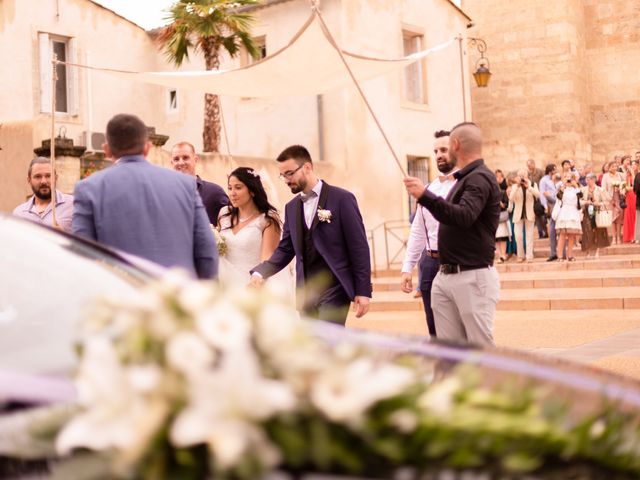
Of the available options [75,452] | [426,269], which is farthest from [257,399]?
[426,269]

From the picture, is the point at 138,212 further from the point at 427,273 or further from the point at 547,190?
the point at 547,190

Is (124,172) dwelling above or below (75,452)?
above

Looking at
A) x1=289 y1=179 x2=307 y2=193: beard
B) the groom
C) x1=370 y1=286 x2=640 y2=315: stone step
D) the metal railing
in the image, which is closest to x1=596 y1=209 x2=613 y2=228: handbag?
x1=370 y1=286 x2=640 y2=315: stone step

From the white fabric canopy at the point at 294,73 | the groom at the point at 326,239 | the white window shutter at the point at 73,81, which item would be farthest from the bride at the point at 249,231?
the white window shutter at the point at 73,81

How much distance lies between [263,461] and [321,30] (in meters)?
12.3

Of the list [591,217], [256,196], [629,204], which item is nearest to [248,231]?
[256,196]

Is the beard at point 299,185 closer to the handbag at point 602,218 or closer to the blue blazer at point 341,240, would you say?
the blue blazer at point 341,240

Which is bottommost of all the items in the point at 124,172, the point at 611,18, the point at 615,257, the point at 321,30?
the point at 615,257

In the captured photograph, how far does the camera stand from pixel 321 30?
549 inches

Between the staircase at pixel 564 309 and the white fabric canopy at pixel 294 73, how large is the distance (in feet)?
10.8

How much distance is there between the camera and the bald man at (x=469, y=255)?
668 cm

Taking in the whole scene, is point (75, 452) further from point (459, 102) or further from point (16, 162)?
point (459, 102)

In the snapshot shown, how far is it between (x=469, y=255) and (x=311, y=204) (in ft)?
4.33

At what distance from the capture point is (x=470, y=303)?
6.69m
